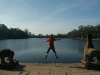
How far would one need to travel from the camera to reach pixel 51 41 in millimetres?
10195

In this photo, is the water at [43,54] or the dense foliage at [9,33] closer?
the water at [43,54]

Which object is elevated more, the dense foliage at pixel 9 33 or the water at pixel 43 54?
the dense foliage at pixel 9 33

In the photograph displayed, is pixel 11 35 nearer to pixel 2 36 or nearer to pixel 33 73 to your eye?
pixel 2 36

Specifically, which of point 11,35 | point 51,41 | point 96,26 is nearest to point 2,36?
point 11,35

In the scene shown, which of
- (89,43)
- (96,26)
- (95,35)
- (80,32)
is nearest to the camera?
(89,43)

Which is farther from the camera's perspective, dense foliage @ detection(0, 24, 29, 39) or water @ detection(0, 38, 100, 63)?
dense foliage @ detection(0, 24, 29, 39)

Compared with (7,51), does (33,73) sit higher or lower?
lower

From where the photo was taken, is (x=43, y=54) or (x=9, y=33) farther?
(x=9, y=33)

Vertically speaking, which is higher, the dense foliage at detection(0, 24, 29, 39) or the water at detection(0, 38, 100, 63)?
the dense foliage at detection(0, 24, 29, 39)

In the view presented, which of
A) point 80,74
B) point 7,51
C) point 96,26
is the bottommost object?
point 80,74

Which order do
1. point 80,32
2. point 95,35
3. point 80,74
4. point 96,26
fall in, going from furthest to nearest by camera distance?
point 80,32 < point 96,26 < point 95,35 < point 80,74

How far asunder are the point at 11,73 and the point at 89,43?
5702 millimetres

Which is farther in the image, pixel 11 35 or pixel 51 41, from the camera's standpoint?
pixel 11 35

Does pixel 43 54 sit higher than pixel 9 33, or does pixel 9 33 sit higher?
pixel 9 33
